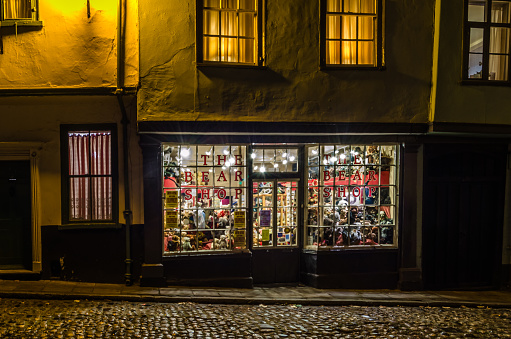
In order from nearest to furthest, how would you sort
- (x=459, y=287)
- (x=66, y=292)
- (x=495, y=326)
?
(x=495, y=326) → (x=66, y=292) → (x=459, y=287)

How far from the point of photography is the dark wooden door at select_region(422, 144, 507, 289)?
10.1 meters

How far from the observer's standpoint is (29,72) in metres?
8.80

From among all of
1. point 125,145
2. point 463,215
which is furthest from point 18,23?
point 463,215

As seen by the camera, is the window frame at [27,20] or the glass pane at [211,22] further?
the glass pane at [211,22]

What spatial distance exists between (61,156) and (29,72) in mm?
1855

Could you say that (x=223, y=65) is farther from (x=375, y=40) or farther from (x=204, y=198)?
(x=375, y=40)

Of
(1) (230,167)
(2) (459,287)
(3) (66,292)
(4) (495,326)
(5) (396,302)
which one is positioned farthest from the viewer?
(2) (459,287)

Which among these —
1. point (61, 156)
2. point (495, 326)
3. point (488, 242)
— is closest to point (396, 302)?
point (495, 326)

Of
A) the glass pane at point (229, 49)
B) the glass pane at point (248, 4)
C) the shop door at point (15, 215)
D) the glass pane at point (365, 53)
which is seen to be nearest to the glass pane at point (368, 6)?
the glass pane at point (365, 53)

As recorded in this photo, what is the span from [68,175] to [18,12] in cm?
358

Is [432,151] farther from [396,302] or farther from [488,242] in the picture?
[396,302]

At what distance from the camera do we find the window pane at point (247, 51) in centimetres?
919

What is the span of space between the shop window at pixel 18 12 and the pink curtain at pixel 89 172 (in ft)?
8.39

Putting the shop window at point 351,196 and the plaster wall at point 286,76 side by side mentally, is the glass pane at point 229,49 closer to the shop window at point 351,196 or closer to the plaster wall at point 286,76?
the plaster wall at point 286,76
